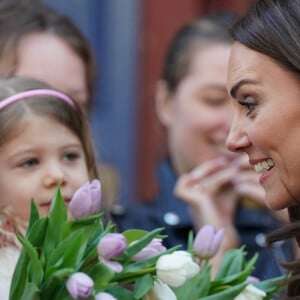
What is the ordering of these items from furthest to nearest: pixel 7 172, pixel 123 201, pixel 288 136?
pixel 123 201, pixel 7 172, pixel 288 136

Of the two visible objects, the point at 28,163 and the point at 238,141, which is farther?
the point at 28,163

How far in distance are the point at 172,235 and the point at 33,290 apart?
1678 mm

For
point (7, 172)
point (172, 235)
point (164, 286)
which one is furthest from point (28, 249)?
point (172, 235)

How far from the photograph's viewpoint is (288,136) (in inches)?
97.9

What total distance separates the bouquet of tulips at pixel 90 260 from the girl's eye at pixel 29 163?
501mm

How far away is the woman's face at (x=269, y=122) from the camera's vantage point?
2.49 m

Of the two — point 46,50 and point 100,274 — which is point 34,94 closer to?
point 46,50

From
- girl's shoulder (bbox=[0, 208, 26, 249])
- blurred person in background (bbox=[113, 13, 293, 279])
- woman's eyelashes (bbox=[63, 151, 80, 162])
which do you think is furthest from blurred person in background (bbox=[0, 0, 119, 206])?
girl's shoulder (bbox=[0, 208, 26, 249])

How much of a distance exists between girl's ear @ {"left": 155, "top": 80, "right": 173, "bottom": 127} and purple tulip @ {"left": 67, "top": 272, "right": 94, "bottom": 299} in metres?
2.07

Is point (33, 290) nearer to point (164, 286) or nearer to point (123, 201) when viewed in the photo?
point (164, 286)

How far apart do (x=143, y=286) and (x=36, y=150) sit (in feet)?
2.17

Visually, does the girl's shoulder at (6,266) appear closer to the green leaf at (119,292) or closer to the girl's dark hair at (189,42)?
the green leaf at (119,292)

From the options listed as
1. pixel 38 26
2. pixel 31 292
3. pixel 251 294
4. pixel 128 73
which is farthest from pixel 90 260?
pixel 128 73

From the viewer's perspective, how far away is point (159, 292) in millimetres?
2354
